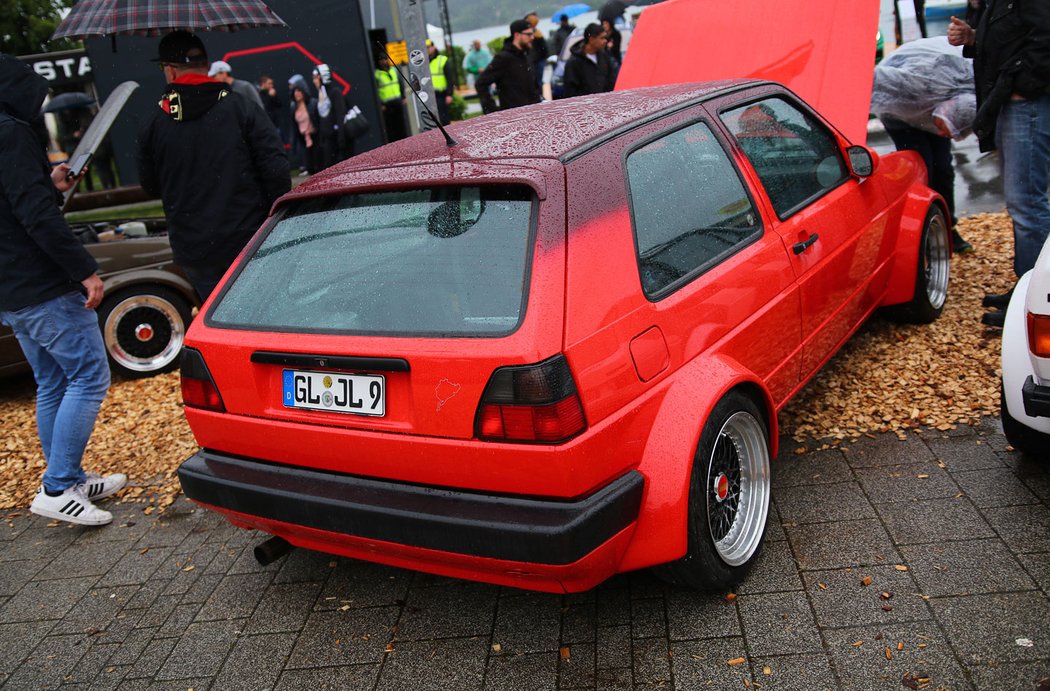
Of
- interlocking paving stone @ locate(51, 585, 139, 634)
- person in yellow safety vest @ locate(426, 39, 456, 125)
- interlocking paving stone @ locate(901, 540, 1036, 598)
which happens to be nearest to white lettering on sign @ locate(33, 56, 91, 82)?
person in yellow safety vest @ locate(426, 39, 456, 125)

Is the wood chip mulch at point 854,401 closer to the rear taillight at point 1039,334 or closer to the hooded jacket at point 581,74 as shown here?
the rear taillight at point 1039,334

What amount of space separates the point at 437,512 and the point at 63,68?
17800 millimetres

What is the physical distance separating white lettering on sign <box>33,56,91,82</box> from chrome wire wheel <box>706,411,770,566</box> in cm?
1740

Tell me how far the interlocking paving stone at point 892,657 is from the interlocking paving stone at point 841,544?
37cm

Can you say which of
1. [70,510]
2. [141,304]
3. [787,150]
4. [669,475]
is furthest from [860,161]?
[141,304]

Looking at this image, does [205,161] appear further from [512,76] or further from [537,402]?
[512,76]

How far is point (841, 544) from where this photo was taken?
10.6 ft

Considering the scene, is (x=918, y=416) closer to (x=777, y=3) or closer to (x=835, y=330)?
(x=835, y=330)

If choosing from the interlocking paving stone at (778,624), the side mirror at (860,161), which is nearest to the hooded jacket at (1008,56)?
the side mirror at (860,161)

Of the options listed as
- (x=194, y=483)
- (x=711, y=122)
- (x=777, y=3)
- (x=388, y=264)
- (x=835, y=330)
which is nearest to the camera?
(x=388, y=264)

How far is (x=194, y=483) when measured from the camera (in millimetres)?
3193

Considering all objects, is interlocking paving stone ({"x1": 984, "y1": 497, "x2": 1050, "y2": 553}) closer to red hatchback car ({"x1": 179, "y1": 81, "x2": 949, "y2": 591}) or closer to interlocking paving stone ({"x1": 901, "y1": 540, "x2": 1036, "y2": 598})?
interlocking paving stone ({"x1": 901, "y1": 540, "x2": 1036, "y2": 598})

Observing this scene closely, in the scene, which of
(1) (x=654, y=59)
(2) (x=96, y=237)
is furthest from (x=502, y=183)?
(2) (x=96, y=237)

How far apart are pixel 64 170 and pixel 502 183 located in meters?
2.97
